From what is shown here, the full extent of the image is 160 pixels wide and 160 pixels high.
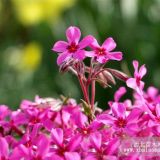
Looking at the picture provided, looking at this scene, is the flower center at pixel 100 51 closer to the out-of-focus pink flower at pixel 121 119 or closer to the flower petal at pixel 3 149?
the out-of-focus pink flower at pixel 121 119

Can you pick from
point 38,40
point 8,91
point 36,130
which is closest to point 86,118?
point 36,130

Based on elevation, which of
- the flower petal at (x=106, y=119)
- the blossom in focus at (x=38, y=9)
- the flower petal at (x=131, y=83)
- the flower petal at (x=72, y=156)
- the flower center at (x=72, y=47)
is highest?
the blossom in focus at (x=38, y=9)

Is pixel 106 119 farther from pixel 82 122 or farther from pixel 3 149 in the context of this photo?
pixel 3 149

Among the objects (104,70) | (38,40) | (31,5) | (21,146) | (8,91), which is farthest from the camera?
(31,5)

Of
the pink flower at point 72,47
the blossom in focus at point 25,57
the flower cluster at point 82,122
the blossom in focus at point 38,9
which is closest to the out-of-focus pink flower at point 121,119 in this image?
the flower cluster at point 82,122

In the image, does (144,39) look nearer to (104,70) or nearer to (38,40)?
(38,40)

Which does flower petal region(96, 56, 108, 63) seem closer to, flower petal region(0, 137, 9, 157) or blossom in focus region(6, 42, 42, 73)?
flower petal region(0, 137, 9, 157)

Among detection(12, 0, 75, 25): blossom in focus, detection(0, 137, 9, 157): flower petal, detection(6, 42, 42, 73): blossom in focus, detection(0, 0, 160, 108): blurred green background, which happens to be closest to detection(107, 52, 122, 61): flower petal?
detection(0, 137, 9, 157): flower petal

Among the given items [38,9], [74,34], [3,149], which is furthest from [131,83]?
[38,9]
